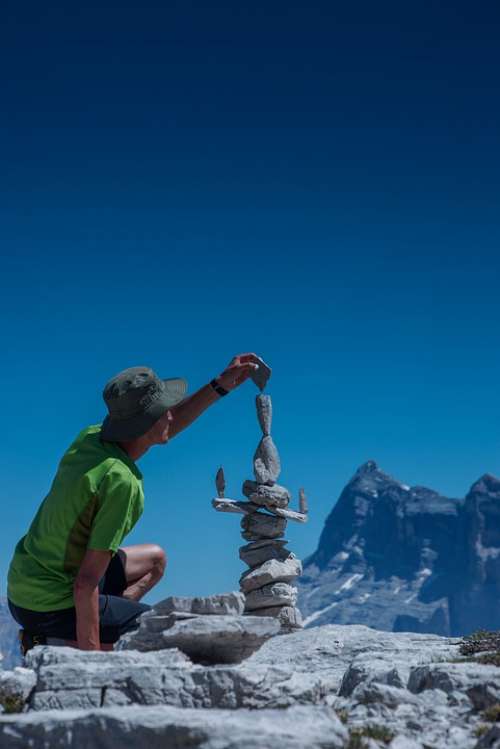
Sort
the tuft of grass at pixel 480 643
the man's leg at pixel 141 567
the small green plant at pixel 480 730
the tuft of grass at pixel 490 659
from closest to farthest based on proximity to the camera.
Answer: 1. the small green plant at pixel 480 730
2. the tuft of grass at pixel 490 659
3. the man's leg at pixel 141 567
4. the tuft of grass at pixel 480 643

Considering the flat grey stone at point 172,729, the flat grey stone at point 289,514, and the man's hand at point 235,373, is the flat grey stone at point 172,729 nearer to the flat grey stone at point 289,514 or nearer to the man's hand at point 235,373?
the man's hand at point 235,373

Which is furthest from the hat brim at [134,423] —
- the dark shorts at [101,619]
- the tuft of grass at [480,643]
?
the tuft of grass at [480,643]

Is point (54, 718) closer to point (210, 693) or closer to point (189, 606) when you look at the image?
point (210, 693)

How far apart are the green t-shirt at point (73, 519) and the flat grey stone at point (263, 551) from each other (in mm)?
15545

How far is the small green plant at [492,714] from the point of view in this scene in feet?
19.0

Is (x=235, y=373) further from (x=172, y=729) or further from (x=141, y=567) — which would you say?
(x=172, y=729)

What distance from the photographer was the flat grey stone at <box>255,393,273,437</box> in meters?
23.2

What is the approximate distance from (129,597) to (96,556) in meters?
1.65

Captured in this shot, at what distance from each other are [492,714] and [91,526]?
10.7 feet

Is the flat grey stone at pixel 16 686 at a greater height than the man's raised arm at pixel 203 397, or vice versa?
the man's raised arm at pixel 203 397

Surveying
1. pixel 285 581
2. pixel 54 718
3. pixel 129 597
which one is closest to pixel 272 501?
Answer: pixel 285 581

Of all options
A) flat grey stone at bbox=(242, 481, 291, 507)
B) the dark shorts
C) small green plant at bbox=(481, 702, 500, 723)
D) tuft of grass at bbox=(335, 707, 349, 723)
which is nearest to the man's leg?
the dark shorts

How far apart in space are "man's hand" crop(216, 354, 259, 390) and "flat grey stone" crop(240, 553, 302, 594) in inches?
538

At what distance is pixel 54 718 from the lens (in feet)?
15.8
